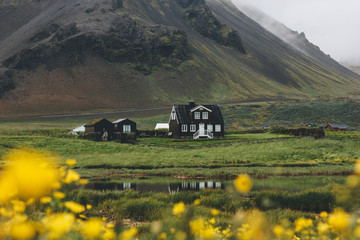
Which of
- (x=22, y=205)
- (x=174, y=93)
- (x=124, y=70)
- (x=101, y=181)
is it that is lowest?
(x=101, y=181)

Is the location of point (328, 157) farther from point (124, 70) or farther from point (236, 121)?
point (124, 70)

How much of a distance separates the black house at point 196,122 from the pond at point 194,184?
4649 centimetres

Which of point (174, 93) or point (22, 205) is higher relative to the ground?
point (174, 93)

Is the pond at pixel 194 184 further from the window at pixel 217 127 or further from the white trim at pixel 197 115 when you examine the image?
the window at pixel 217 127

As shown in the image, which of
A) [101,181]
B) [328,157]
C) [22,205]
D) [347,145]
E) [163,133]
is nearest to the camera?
[22,205]

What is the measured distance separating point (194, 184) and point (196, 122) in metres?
50.5

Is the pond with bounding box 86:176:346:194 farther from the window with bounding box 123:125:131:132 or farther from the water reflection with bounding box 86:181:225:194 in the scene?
the window with bounding box 123:125:131:132

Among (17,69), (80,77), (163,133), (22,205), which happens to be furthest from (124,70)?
(22,205)

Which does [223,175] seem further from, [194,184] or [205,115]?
[205,115]

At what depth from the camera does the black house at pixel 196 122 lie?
74238mm

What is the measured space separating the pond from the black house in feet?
153

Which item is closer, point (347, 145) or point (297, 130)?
point (347, 145)

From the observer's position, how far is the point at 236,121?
385ft

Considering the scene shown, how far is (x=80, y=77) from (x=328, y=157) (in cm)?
15921
